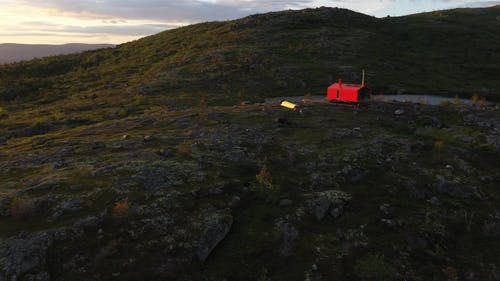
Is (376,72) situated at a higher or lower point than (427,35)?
lower

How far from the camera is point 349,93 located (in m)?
35.8

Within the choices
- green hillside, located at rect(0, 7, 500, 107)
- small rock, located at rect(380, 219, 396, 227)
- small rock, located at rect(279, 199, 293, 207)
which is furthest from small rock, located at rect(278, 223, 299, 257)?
green hillside, located at rect(0, 7, 500, 107)

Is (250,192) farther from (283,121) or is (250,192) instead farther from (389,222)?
(283,121)

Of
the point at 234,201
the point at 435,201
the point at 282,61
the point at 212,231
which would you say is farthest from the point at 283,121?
the point at 282,61

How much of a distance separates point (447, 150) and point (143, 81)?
139 ft

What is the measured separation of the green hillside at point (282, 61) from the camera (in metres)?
54.6

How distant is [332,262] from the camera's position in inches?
627

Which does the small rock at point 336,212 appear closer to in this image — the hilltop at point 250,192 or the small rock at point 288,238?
the hilltop at point 250,192

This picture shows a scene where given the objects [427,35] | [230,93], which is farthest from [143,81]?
[427,35]

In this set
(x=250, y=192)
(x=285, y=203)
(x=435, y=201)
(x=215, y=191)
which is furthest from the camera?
(x=250, y=192)

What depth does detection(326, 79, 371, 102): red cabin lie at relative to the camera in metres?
35.3

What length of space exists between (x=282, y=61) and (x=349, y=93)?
28.9 meters

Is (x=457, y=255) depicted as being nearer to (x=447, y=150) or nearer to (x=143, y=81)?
A: (x=447, y=150)

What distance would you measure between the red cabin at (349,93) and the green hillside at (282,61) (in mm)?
12710
